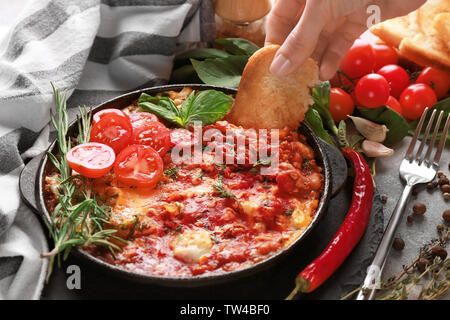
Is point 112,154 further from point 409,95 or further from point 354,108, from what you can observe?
point 409,95

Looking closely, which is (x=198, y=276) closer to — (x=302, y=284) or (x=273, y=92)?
(x=302, y=284)

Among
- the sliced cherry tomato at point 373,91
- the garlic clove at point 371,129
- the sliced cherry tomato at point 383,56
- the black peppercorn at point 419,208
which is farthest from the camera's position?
the sliced cherry tomato at point 383,56

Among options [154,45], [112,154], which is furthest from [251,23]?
[112,154]

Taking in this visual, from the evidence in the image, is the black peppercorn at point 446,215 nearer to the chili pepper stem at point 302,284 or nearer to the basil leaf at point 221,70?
the chili pepper stem at point 302,284

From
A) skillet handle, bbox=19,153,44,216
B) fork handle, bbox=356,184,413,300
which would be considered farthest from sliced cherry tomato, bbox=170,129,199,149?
fork handle, bbox=356,184,413,300

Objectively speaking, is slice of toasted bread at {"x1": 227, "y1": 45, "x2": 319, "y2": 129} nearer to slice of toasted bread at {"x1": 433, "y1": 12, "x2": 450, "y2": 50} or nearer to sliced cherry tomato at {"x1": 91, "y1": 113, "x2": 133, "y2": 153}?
sliced cherry tomato at {"x1": 91, "y1": 113, "x2": 133, "y2": 153}

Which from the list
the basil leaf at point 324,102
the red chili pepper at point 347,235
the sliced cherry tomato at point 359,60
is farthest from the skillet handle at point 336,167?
the sliced cherry tomato at point 359,60

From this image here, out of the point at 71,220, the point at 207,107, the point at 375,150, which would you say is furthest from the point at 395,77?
the point at 71,220
